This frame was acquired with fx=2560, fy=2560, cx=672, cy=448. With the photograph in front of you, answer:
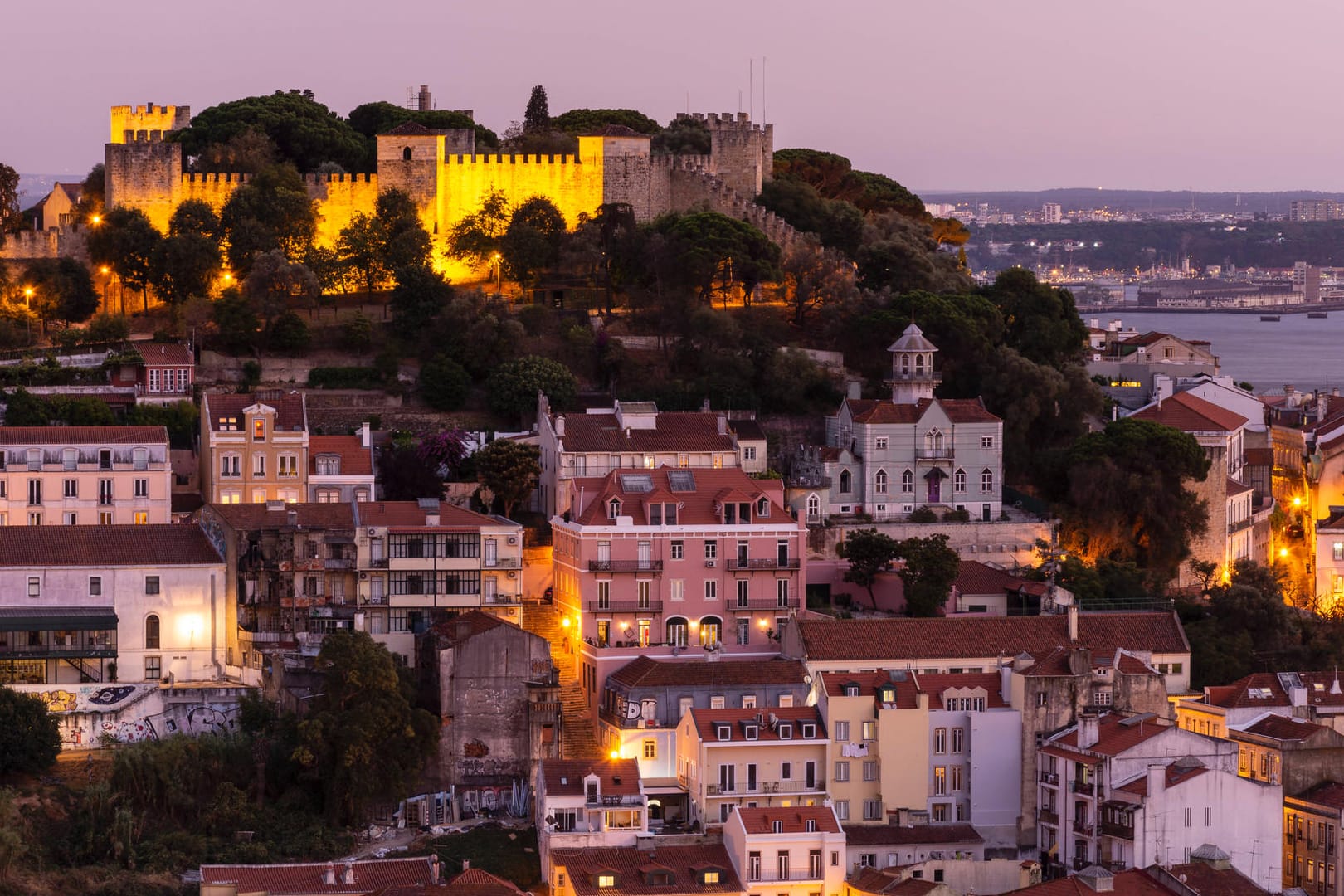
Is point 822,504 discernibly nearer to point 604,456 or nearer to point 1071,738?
point 604,456

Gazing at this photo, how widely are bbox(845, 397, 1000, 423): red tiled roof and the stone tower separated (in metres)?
0.44

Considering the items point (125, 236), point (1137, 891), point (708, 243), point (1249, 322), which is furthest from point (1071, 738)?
point (1249, 322)

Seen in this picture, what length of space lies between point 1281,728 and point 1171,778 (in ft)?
12.8

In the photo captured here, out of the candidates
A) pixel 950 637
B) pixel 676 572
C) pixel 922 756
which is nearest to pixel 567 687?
pixel 676 572

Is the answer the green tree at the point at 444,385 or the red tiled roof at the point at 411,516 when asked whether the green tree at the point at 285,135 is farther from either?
the red tiled roof at the point at 411,516

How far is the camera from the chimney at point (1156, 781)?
37.5 m

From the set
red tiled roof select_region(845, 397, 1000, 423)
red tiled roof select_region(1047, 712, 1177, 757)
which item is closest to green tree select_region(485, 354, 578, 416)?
red tiled roof select_region(845, 397, 1000, 423)

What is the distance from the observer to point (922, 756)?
39.3 m

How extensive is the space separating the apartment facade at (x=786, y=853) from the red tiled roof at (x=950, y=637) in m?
4.91

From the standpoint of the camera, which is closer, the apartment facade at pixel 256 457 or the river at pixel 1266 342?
the apartment facade at pixel 256 457

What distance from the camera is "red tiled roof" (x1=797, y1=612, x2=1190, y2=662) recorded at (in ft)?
136

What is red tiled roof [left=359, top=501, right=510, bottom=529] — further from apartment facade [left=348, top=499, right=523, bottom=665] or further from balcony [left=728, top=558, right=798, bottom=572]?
balcony [left=728, top=558, right=798, bottom=572]

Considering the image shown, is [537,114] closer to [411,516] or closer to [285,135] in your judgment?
[285,135]

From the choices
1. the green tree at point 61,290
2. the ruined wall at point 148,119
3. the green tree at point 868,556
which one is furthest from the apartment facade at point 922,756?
the ruined wall at point 148,119
